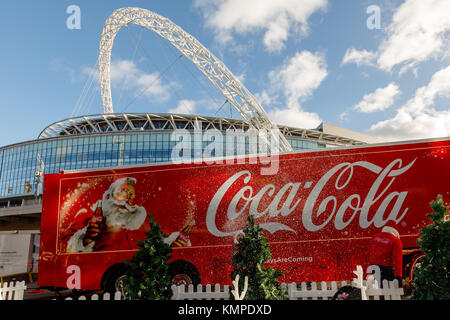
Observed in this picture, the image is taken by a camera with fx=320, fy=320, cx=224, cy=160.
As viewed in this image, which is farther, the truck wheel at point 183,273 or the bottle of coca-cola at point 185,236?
the bottle of coca-cola at point 185,236

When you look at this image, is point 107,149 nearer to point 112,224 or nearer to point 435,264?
point 112,224

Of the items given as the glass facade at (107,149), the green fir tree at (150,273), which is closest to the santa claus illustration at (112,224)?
the green fir tree at (150,273)

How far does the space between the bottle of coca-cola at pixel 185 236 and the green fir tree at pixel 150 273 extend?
2836 mm

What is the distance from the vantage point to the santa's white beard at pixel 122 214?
36.7 feet

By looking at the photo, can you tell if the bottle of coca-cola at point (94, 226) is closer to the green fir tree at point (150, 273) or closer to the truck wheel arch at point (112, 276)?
the truck wheel arch at point (112, 276)

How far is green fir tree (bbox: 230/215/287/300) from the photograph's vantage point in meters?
7.28

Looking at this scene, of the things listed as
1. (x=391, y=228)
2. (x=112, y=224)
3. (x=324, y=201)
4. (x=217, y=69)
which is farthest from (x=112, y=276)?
(x=217, y=69)

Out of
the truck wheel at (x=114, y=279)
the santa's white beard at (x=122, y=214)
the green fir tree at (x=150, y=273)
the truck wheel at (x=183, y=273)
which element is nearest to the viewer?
the green fir tree at (x=150, y=273)

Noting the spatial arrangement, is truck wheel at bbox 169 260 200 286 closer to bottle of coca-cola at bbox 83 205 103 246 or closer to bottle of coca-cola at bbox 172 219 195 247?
bottle of coca-cola at bbox 172 219 195 247

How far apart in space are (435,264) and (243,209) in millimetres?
5420

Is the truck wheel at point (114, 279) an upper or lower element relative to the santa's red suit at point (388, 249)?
lower
